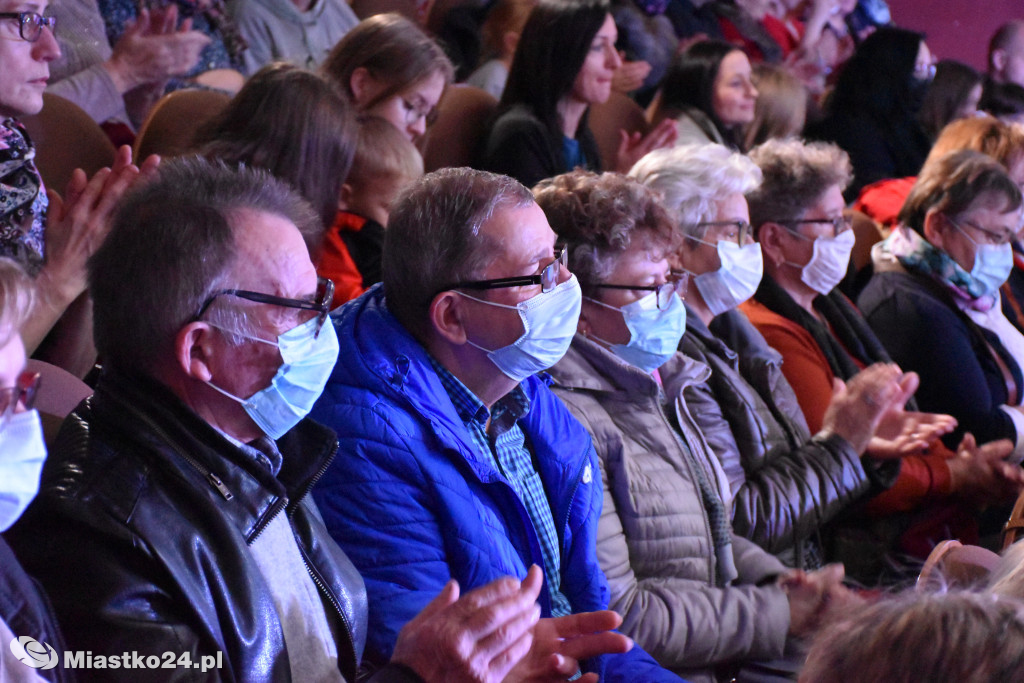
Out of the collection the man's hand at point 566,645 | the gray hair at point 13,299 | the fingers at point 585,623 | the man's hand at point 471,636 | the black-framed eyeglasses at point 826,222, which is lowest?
the black-framed eyeglasses at point 826,222

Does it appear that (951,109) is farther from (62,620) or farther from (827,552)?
(62,620)

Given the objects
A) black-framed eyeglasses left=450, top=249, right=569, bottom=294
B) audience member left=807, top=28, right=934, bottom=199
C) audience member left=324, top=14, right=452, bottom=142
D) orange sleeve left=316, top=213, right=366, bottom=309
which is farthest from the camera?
audience member left=807, top=28, right=934, bottom=199

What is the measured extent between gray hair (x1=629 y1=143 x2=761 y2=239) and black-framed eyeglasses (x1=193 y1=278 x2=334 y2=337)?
5.07ft

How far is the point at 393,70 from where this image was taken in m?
3.48

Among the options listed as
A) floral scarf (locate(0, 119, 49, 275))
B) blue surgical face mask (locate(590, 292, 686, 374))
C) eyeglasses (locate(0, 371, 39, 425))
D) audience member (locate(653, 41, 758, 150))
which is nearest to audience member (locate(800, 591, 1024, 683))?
eyeglasses (locate(0, 371, 39, 425))

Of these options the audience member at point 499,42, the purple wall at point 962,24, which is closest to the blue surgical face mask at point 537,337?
the audience member at point 499,42

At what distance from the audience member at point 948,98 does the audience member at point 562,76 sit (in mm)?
2509

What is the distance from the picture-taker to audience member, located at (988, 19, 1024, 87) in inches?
270

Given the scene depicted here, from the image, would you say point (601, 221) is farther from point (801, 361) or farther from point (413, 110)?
point (413, 110)

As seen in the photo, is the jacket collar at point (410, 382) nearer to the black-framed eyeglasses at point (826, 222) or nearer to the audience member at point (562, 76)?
the black-framed eyeglasses at point (826, 222)

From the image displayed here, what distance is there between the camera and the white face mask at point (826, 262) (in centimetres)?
350

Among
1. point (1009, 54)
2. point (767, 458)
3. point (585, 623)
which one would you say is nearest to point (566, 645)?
point (585, 623)

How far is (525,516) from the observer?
6.50 ft

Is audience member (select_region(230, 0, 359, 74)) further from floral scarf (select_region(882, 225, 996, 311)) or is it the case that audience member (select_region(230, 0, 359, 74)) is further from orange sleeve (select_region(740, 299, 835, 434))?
floral scarf (select_region(882, 225, 996, 311))
